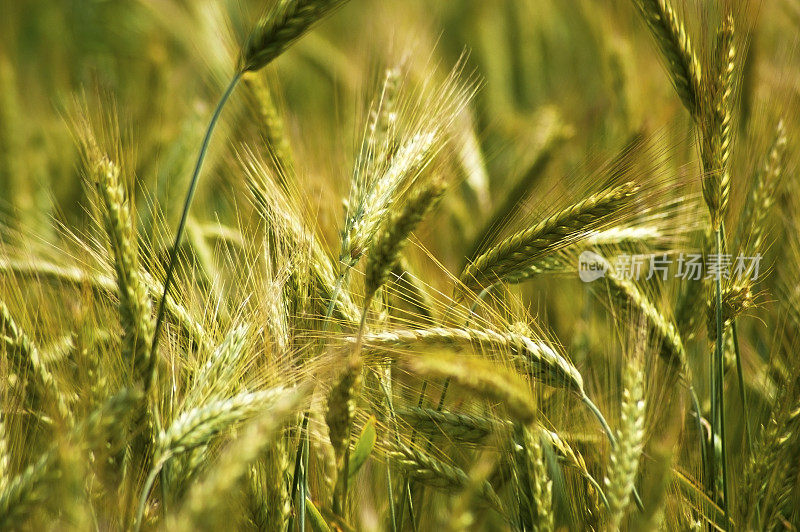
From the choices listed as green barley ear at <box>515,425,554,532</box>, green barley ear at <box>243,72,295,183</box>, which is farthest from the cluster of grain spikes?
green barley ear at <box>243,72,295,183</box>

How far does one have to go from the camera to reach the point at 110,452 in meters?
0.67

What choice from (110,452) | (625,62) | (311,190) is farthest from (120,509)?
(625,62)

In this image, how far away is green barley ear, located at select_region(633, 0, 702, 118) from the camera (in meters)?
0.89

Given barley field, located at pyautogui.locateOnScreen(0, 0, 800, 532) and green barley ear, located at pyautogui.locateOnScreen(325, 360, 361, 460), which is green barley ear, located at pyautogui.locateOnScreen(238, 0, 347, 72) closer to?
barley field, located at pyautogui.locateOnScreen(0, 0, 800, 532)

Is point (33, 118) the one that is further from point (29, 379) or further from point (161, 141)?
point (29, 379)

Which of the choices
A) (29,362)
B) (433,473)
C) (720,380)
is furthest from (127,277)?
(720,380)

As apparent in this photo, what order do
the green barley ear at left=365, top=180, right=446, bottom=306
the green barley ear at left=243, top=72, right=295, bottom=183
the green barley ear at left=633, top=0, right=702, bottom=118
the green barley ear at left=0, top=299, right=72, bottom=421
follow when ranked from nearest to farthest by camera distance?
the green barley ear at left=365, top=180, right=446, bottom=306
the green barley ear at left=0, top=299, right=72, bottom=421
the green barley ear at left=633, top=0, right=702, bottom=118
the green barley ear at left=243, top=72, right=295, bottom=183

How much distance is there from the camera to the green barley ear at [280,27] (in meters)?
0.79

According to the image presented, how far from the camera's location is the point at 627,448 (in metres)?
0.72

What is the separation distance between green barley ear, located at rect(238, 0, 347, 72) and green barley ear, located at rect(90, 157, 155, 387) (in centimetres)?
20

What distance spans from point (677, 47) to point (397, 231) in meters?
0.48

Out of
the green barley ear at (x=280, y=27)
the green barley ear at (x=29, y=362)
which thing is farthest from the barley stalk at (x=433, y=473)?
the green barley ear at (x=280, y=27)

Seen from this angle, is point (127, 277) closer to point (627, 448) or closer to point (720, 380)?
point (627, 448)

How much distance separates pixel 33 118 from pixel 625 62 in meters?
1.54
